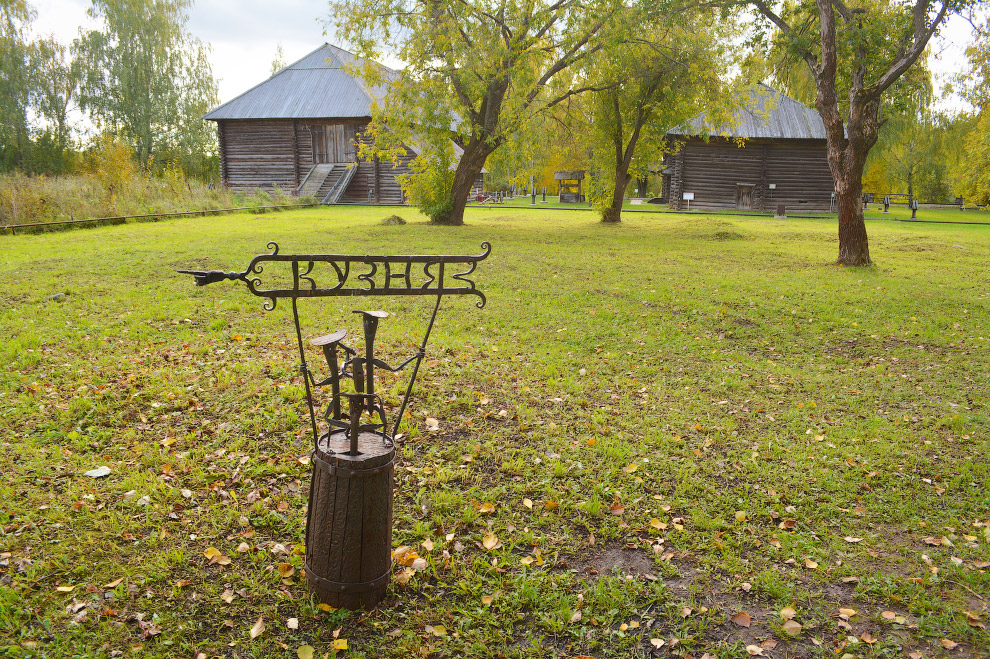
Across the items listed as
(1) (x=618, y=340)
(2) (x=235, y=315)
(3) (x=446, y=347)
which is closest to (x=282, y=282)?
(2) (x=235, y=315)

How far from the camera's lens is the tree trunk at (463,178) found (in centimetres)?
1941

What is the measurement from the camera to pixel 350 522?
290 centimetres

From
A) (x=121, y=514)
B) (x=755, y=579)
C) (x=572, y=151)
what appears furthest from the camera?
(x=572, y=151)

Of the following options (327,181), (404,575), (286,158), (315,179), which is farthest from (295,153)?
(404,575)

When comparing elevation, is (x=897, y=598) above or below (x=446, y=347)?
below

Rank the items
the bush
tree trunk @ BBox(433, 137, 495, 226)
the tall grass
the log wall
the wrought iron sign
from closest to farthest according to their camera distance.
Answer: the wrought iron sign, the tall grass, tree trunk @ BBox(433, 137, 495, 226), the bush, the log wall

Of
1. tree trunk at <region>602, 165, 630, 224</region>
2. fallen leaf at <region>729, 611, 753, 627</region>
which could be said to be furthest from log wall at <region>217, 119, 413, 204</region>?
fallen leaf at <region>729, 611, 753, 627</region>

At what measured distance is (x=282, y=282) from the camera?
977 cm

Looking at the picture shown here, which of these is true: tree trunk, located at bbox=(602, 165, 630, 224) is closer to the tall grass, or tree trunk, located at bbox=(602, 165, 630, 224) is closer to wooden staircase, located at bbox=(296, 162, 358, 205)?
the tall grass

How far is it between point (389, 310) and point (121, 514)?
4.99 meters

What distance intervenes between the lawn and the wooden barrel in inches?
5.1

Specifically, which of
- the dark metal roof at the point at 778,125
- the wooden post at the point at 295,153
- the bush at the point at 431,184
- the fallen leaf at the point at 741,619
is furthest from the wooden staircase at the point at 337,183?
the fallen leaf at the point at 741,619

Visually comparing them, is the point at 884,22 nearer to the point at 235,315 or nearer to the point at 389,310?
the point at 389,310

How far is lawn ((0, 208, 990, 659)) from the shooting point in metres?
2.97
